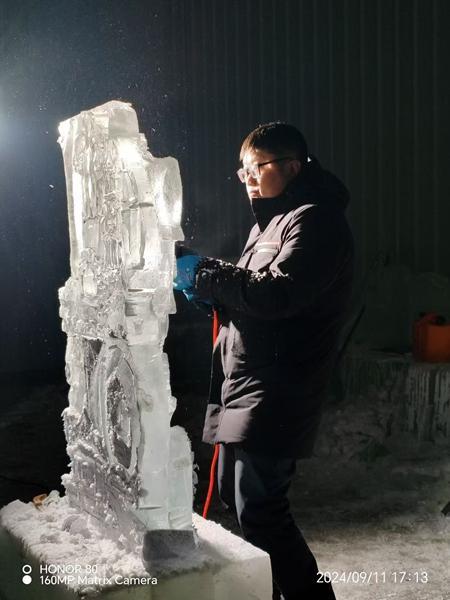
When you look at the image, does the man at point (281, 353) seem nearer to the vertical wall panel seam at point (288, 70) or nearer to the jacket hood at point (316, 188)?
the jacket hood at point (316, 188)

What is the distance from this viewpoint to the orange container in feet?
18.5

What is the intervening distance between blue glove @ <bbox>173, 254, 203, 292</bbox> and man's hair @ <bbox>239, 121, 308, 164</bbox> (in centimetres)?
50

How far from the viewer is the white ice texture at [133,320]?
2.46 metres

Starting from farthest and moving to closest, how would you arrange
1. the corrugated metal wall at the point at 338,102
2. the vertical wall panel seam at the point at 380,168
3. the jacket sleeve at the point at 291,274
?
the vertical wall panel seam at the point at 380,168 → the corrugated metal wall at the point at 338,102 → the jacket sleeve at the point at 291,274

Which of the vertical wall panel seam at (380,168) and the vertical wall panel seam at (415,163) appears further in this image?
the vertical wall panel seam at (380,168)

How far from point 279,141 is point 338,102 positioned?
179 inches

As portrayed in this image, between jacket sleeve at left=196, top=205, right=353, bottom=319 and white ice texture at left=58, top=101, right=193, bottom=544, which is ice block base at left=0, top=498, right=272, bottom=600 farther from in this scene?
jacket sleeve at left=196, top=205, right=353, bottom=319

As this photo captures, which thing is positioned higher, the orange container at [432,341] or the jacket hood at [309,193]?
the jacket hood at [309,193]

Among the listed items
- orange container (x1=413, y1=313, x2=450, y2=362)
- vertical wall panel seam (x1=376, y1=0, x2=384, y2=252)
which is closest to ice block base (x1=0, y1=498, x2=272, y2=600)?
orange container (x1=413, y1=313, x2=450, y2=362)

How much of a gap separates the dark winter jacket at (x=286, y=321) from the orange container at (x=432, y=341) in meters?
3.04

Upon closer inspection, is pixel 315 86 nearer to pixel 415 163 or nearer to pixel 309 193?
pixel 415 163

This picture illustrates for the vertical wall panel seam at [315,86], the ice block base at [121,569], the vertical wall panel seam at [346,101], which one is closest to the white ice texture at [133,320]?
the ice block base at [121,569]

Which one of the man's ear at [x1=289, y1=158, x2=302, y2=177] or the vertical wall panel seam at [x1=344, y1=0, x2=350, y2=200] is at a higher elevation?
the vertical wall panel seam at [x1=344, y1=0, x2=350, y2=200]

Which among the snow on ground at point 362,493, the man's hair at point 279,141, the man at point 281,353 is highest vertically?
the man's hair at point 279,141
